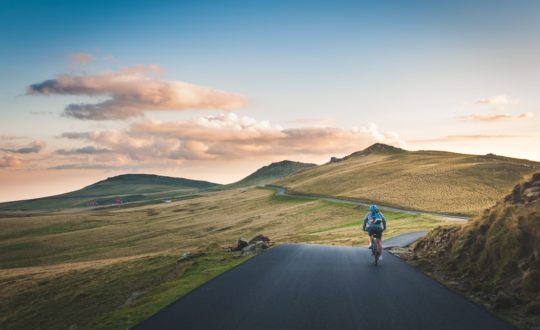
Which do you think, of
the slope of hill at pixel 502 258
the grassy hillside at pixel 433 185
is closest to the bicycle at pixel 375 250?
the slope of hill at pixel 502 258

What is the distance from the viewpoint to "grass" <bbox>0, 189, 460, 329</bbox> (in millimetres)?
23125

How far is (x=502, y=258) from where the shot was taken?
15141mm

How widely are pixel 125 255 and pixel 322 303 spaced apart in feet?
186

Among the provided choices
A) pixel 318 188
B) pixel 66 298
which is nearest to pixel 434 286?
pixel 66 298

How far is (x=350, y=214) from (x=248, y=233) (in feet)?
58.8

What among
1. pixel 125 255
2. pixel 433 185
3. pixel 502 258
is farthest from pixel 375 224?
pixel 433 185

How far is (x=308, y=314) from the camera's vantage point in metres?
10.8

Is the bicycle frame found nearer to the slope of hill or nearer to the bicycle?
the bicycle

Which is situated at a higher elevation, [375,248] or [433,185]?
[433,185]

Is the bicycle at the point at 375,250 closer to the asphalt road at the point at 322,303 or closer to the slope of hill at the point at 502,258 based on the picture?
the asphalt road at the point at 322,303

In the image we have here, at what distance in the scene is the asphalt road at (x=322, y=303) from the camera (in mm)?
10156

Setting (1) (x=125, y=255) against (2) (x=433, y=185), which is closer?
(1) (x=125, y=255)

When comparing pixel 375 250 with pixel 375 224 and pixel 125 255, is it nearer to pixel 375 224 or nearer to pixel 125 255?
pixel 375 224

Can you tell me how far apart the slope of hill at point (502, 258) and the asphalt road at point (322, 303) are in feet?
3.42
